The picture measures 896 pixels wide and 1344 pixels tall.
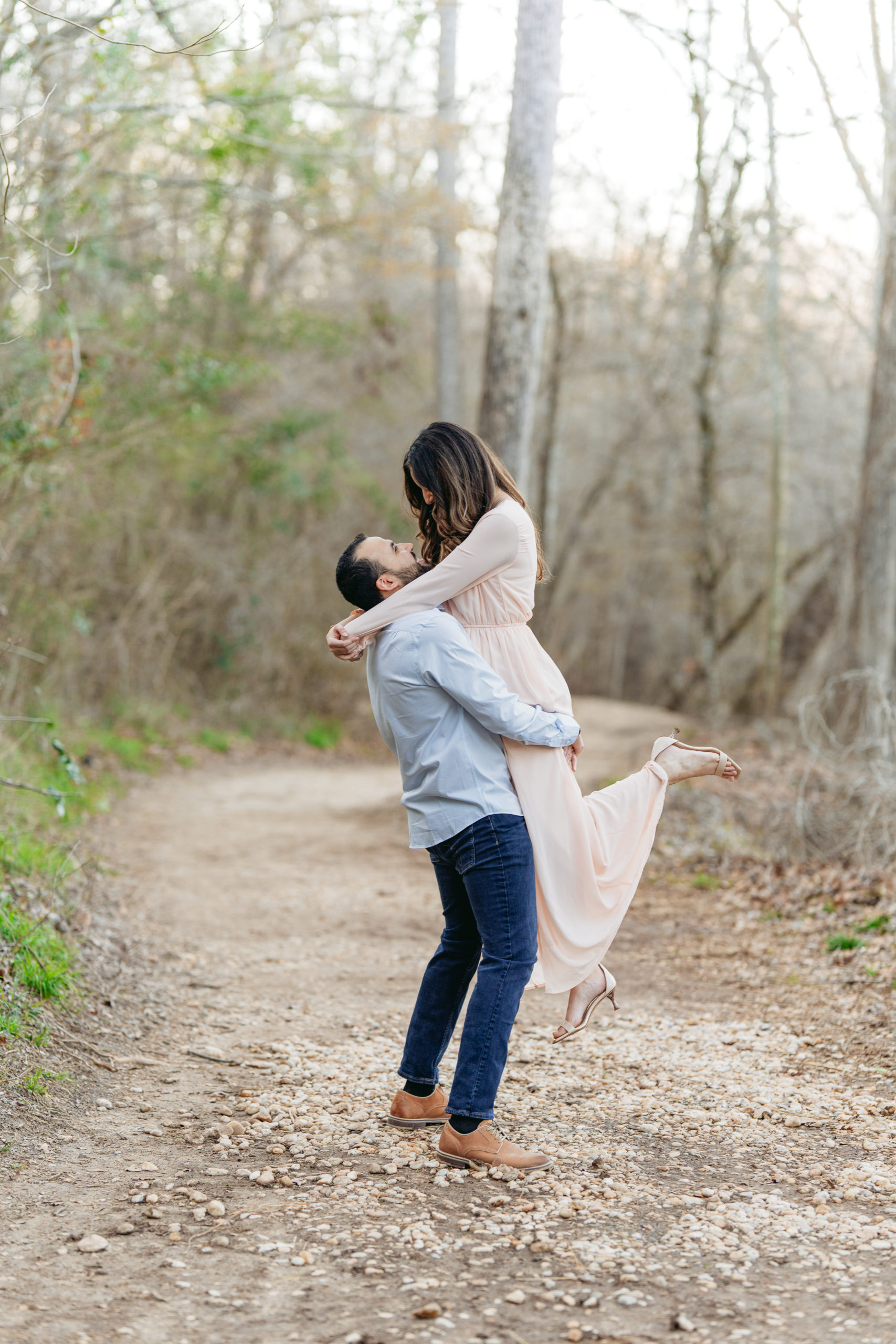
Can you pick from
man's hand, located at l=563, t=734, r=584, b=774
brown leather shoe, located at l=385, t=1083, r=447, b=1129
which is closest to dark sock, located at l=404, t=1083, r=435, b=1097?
brown leather shoe, located at l=385, t=1083, r=447, b=1129

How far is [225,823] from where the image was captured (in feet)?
28.8

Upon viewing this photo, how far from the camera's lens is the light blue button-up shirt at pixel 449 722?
3.01m

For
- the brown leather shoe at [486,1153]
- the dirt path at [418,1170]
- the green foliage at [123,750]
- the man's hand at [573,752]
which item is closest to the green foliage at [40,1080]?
the dirt path at [418,1170]

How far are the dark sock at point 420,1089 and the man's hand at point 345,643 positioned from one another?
1.31 meters

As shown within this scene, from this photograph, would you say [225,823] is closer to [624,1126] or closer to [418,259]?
[624,1126]

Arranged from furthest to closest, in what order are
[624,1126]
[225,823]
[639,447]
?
1. [639,447]
2. [225,823]
3. [624,1126]

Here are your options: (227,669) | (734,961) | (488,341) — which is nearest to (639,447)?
(227,669)

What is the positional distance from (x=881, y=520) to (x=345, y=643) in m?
7.48

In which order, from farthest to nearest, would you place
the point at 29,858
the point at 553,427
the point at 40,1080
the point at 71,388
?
the point at 553,427, the point at 71,388, the point at 29,858, the point at 40,1080

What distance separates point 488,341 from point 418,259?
343 inches

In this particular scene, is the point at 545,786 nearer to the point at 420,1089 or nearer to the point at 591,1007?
the point at 591,1007

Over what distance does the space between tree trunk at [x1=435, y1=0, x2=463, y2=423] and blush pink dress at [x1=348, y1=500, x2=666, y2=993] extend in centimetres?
1061

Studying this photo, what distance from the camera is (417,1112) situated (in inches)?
134

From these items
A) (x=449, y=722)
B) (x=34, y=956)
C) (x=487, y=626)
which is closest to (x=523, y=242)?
(x=487, y=626)
